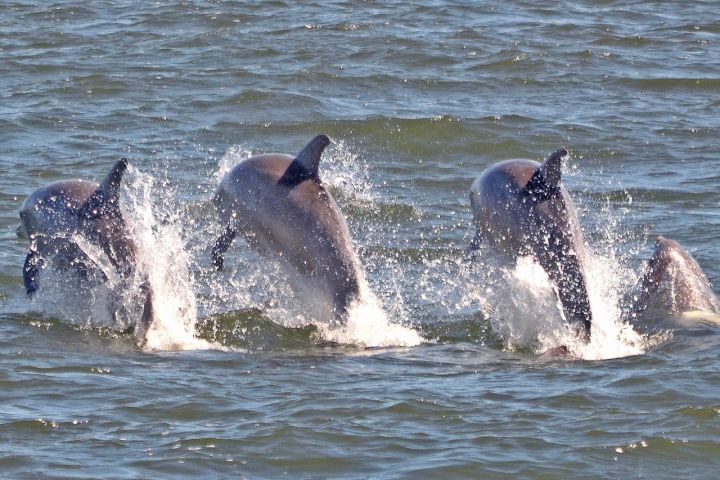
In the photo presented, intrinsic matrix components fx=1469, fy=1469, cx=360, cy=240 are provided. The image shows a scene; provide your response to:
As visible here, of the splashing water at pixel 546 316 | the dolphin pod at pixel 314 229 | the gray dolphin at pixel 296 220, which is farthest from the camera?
the gray dolphin at pixel 296 220

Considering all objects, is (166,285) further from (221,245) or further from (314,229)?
(314,229)

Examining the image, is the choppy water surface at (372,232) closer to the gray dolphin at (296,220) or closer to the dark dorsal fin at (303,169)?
the gray dolphin at (296,220)

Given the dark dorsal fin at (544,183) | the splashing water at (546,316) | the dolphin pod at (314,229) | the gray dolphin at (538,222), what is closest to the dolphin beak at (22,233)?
the dolphin pod at (314,229)

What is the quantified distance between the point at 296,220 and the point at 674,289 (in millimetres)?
3736

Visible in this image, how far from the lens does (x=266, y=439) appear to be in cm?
1010

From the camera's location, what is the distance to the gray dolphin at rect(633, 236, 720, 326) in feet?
45.9

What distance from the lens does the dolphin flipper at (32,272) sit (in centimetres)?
1401

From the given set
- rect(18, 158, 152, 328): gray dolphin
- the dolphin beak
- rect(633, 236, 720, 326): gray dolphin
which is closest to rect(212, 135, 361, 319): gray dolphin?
rect(18, 158, 152, 328): gray dolphin

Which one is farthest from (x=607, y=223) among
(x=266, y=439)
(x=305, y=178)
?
(x=266, y=439)

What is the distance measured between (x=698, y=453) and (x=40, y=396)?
484 cm

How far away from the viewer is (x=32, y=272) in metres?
14.0

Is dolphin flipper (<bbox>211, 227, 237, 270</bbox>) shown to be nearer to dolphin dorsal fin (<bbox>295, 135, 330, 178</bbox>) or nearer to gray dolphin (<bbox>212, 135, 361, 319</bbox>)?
gray dolphin (<bbox>212, 135, 361, 319</bbox>)

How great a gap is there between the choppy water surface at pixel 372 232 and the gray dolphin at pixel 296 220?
0.37 m

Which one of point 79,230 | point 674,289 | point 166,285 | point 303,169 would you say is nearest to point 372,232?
point 303,169
